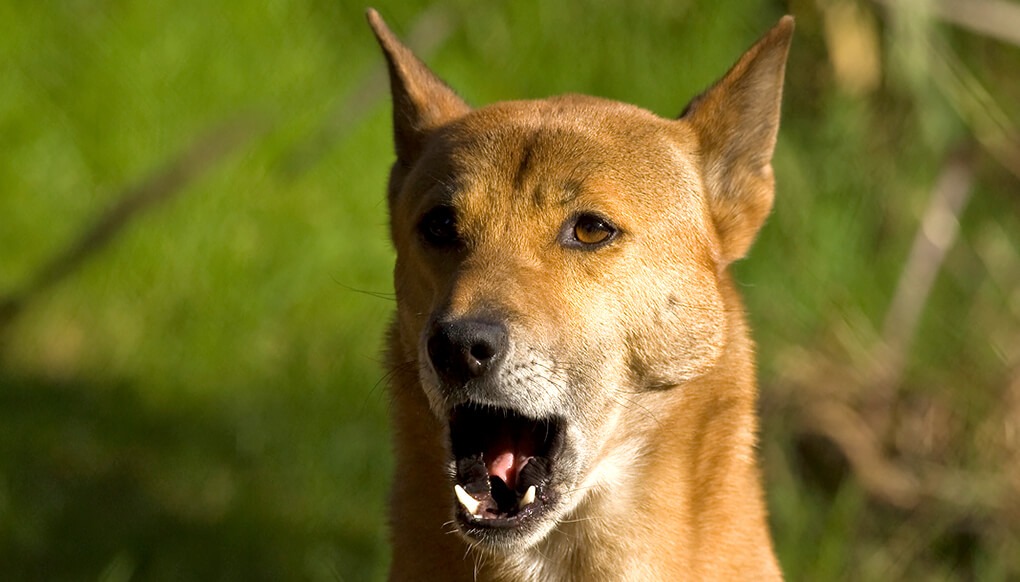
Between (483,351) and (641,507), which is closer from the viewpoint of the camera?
(483,351)

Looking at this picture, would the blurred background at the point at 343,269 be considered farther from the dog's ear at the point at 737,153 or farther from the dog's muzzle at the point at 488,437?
the dog's muzzle at the point at 488,437

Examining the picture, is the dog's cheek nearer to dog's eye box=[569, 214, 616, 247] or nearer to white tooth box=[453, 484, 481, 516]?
dog's eye box=[569, 214, 616, 247]

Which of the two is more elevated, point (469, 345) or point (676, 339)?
point (469, 345)

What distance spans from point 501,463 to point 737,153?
116 centimetres

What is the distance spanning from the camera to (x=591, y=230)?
3.88 m

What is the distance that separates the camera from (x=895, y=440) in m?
6.00

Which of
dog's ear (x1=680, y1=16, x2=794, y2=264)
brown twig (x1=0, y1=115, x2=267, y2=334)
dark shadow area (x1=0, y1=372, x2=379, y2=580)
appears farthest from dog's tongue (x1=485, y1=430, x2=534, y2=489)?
brown twig (x1=0, y1=115, x2=267, y2=334)

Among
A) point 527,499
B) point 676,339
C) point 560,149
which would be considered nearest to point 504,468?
point 527,499

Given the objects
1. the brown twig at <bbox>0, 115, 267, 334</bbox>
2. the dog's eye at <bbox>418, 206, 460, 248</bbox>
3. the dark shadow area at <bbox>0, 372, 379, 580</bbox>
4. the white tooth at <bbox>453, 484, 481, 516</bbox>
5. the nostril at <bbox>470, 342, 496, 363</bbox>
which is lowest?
the dark shadow area at <bbox>0, 372, 379, 580</bbox>

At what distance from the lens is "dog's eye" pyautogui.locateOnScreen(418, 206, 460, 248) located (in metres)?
3.95

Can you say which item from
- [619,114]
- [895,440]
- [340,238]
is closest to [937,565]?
[895,440]

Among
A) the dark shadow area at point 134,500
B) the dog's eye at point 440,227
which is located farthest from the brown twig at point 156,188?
the dog's eye at point 440,227

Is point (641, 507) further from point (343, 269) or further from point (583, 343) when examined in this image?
point (343, 269)

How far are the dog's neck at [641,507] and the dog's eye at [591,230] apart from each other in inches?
16.9
